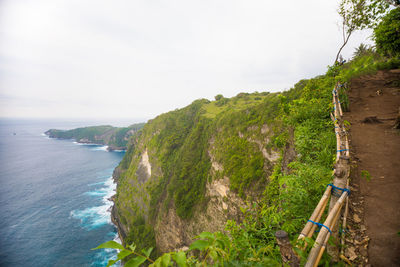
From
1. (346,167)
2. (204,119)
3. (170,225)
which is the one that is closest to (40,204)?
(170,225)

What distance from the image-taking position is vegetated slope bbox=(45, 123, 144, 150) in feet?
424

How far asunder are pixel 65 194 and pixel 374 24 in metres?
78.5

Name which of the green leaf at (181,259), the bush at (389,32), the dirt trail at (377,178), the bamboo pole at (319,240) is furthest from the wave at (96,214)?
the bush at (389,32)

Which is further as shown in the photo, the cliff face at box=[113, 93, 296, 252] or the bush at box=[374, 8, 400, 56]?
the cliff face at box=[113, 93, 296, 252]

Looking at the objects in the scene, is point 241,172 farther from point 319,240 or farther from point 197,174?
point 319,240

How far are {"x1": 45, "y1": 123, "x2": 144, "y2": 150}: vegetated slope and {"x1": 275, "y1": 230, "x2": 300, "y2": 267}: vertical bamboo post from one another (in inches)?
5409

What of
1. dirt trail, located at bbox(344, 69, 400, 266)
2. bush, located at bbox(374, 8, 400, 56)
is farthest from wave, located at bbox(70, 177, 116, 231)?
bush, located at bbox(374, 8, 400, 56)

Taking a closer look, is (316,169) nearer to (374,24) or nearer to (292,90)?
(374,24)

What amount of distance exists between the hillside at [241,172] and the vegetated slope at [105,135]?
80957 mm

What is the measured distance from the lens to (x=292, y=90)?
17047 millimetres

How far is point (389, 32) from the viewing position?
8.48 metres

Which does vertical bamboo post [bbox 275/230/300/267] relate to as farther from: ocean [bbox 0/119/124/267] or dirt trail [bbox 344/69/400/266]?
ocean [bbox 0/119/124/267]

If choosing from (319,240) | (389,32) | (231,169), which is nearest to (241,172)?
(231,169)

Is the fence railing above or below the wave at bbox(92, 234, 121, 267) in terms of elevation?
above
